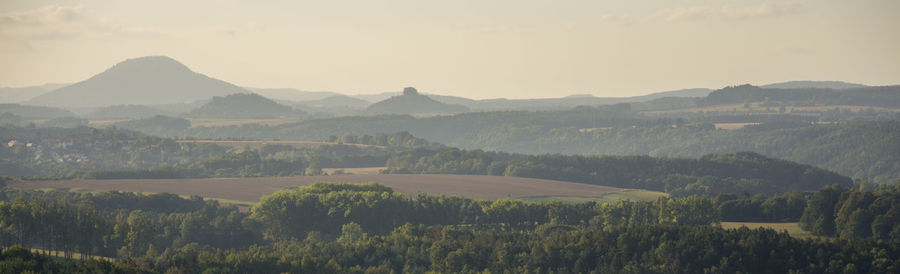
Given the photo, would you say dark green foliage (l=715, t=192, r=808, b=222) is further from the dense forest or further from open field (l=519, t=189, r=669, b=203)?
open field (l=519, t=189, r=669, b=203)

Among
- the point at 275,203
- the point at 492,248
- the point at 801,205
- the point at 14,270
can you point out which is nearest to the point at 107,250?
the point at 275,203

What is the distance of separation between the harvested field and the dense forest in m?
16.5

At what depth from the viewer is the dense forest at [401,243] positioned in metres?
106

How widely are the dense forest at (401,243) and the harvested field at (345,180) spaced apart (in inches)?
650

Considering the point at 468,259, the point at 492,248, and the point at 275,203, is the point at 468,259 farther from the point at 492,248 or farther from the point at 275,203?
the point at 275,203

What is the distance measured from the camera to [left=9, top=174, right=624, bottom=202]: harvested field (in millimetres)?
157875

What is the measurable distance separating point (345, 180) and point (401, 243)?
67.8 metres

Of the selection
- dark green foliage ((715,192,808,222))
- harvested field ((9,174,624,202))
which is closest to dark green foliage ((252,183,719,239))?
dark green foliage ((715,192,808,222))

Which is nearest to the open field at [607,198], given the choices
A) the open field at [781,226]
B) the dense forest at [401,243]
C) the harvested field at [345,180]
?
the harvested field at [345,180]

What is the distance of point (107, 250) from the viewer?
11331 centimetres

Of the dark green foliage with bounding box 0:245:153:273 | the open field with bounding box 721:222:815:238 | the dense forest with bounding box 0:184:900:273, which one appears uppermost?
the dark green foliage with bounding box 0:245:153:273

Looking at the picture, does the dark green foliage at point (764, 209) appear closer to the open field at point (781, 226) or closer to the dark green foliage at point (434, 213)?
the open field at point (781, 226)

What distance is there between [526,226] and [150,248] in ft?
183

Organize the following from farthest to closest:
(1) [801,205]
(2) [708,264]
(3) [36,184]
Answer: (3) [36,184], (1) [801,205], (2) [708,264]
